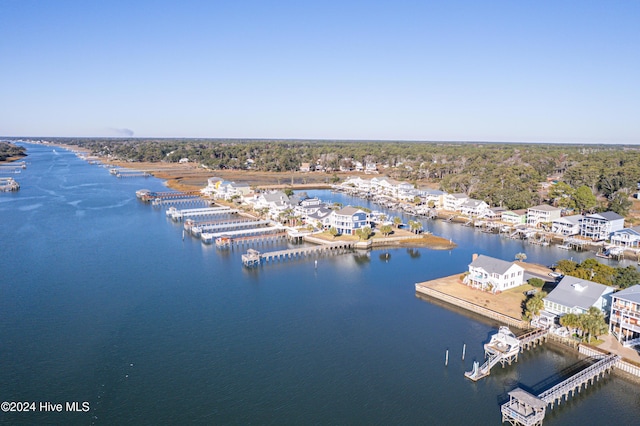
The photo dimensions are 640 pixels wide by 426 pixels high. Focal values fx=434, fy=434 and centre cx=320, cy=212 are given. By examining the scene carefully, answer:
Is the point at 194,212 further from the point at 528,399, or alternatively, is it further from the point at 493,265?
the point at 528,399

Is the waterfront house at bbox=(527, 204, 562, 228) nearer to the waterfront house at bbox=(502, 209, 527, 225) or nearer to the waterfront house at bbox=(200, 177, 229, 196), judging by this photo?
the waterfront house at bbox=(502, 209, 527, 225)

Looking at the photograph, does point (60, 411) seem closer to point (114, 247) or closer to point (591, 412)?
point (591, 412)

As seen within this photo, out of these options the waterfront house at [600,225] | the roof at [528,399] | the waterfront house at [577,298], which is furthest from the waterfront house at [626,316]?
the waterfront house at [600,225]

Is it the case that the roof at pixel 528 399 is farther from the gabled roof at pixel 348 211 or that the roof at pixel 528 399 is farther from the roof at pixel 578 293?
the gabled roof at pixel 348 211

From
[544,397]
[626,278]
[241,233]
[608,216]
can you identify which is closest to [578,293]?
[626,278]

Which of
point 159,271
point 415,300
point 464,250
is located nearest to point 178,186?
point 159,271

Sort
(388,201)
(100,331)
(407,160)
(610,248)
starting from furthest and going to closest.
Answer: (407,160), (388,201), (610,248), (100,331)

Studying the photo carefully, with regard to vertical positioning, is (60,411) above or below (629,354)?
below
